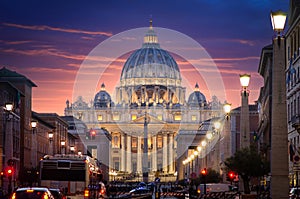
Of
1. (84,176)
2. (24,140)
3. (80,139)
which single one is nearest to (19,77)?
(24,140)

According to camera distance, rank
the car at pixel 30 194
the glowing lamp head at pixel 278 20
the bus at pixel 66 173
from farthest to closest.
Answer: the bus at pixel 66 173 < the car at pixel 30 194 < the glowing lamp head at pixel 278 20

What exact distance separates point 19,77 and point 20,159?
10752mm

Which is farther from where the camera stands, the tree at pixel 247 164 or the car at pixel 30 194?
the tree at pixel 247 164

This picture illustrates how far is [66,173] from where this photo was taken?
3584 cm

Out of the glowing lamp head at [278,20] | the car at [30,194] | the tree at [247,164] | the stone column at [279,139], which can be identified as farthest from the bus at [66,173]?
the glowing lamp head at [278,20]

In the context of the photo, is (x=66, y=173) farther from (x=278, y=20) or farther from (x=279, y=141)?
(x=278, y=20)

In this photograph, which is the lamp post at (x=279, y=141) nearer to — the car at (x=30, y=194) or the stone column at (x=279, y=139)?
the stone column at (x=279, y=139)

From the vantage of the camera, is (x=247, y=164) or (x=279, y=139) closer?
(x=279, y=139)

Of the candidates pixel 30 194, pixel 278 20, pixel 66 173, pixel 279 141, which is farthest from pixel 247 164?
pixel 278 20

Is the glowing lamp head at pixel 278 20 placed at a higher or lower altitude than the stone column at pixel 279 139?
higher

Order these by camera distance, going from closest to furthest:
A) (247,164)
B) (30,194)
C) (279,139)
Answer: (279,139)
(30,194)
(247,164)

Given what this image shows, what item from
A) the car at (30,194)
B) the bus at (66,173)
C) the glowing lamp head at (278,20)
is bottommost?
the car at (30,194)

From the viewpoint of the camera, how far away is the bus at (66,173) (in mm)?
35688

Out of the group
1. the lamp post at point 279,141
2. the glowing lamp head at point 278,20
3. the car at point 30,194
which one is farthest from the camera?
the car at point 30,194
